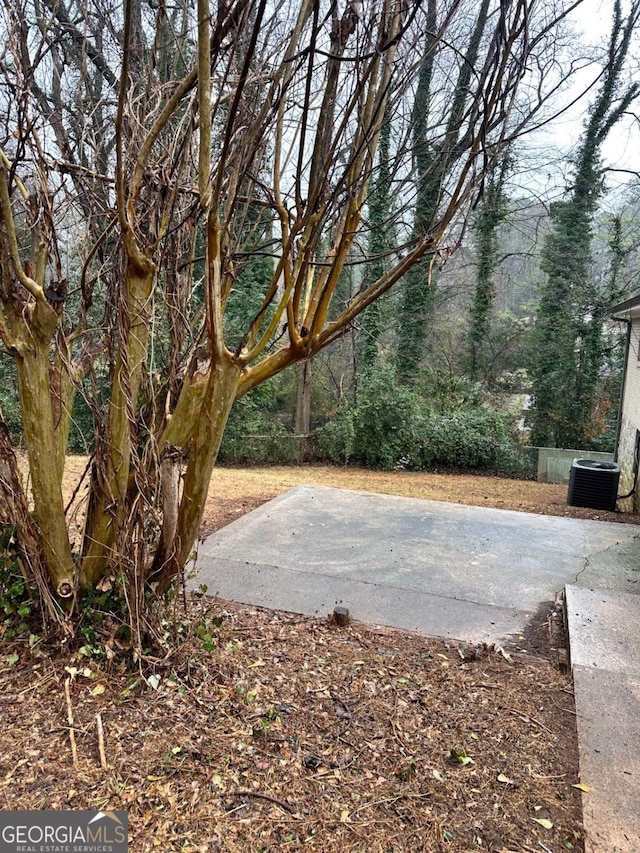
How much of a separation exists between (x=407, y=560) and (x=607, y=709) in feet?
7.28

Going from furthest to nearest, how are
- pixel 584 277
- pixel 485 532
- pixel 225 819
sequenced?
1. pixel 584 277
2. pixel 485 532
3. pixel 225 819

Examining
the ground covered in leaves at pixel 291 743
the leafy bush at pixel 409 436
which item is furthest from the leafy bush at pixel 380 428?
the ground covered in leaves at pixel 291 743

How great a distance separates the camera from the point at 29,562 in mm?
2189

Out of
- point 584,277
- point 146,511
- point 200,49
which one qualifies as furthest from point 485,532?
point 584,277

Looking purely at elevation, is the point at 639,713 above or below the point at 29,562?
below

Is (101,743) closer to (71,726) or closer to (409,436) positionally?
(71,726)

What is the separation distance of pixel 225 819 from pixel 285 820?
0.60 ft

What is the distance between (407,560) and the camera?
14.6ft

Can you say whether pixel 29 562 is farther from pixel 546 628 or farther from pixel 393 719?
pixel 546 628

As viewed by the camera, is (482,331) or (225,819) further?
(482,331)

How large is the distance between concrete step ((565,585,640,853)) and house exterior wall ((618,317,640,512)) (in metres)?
6.37

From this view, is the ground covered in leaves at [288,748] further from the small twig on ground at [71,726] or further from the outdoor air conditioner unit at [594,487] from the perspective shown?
the outdoor air conditioner unit at [594,487]

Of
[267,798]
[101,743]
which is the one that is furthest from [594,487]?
[101,743]

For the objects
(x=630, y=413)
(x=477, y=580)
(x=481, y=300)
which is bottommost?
(x=477, y=580)
